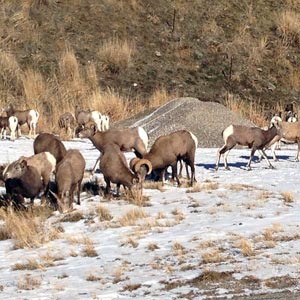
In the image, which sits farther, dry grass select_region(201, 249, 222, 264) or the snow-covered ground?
dry grass select_region(201, 249, 222, 264)

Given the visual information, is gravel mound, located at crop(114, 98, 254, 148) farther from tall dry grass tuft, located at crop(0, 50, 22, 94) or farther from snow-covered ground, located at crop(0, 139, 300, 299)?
snow-covered ground, located at crop(0, 139, 300, 299)

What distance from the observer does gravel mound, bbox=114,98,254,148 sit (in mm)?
24562

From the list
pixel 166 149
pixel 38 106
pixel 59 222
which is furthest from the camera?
pixel 38 106

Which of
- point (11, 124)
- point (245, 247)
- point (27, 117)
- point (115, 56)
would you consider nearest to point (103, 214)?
point (245, 247)

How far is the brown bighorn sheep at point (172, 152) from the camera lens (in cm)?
1697

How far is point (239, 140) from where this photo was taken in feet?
65.4

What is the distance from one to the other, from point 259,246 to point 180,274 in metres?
1.51

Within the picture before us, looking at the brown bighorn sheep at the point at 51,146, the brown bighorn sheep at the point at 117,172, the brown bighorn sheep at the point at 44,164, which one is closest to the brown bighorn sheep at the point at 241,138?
the brown bighorn sheep at the point at 51,146

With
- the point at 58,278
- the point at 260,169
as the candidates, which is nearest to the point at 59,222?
the point at 58,278

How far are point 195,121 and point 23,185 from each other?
10873 mm

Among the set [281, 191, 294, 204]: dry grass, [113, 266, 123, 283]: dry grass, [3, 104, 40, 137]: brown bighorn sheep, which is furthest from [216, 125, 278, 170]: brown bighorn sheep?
[113, 266, 123, 283]: dry grass

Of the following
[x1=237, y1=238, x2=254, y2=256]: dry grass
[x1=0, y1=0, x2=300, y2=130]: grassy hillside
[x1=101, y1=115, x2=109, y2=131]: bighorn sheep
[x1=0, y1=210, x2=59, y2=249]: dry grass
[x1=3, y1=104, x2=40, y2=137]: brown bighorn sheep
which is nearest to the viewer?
[x1=237, y1=238, x2=254, y2=256]: dry grass

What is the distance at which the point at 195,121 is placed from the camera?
24969 mm

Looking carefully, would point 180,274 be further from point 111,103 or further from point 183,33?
point 183,33
